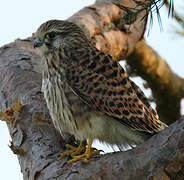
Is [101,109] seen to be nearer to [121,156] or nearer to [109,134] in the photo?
[109,134]

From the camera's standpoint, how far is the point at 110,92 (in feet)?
11.2

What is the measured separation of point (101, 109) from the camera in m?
3.31

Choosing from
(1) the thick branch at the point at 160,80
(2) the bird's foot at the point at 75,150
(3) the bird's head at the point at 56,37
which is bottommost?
(1) the thick branch at the point at 160,80

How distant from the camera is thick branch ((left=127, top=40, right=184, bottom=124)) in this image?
5648mm

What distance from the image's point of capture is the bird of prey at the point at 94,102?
10.9 feet

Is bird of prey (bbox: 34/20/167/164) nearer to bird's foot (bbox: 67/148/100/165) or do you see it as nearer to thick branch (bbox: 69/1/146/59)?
bird's foot (bbox: 67/148/100/165)

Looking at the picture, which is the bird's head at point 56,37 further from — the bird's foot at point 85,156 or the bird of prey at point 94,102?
the bird's foot at point 85,156

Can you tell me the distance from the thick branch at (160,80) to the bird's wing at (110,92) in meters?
2.07

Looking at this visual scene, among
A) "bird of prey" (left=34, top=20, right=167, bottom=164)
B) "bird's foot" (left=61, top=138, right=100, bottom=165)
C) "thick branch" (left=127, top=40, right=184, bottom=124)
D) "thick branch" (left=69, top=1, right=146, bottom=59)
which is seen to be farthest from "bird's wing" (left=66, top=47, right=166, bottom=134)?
"thick branch" (left=127, top=40, right=184, bottom=124)

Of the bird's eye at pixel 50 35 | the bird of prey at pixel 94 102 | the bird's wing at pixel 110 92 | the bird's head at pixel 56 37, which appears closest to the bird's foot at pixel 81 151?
the bird of prey at pixel 94 102

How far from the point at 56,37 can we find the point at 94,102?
1.00 metres

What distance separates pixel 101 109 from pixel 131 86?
1.50 feet

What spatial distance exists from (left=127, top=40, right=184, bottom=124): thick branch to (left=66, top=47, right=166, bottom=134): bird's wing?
6.80 feet

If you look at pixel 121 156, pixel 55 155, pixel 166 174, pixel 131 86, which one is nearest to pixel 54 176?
pixel 55 155
